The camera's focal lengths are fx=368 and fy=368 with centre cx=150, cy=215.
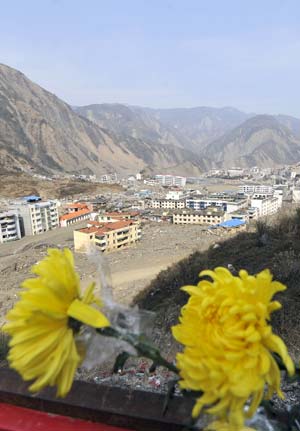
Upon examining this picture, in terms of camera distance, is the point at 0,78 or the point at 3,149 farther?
the point at 0,78

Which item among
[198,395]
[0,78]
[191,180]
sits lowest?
[191,180]

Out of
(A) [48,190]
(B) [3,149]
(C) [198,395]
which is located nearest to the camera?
(C) [198,395]

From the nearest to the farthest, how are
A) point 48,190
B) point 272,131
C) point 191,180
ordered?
point 48,190 < point 191,180 < point 272,131

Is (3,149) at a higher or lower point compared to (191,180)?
higher

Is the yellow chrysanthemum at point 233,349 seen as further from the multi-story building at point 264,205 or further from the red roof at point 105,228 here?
the multi-story building at point 264,205

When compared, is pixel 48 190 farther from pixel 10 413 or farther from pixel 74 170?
pixel 10 413

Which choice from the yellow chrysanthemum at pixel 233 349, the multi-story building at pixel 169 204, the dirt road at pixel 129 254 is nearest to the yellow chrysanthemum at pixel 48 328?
the yellow chrysanthemum at pixel 233 349

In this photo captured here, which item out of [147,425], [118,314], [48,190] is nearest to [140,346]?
[118,314]

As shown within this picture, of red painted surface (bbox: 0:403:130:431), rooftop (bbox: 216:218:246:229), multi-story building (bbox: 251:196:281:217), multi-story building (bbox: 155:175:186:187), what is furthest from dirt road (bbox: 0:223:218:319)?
multi-story building (bbox: 155:175:186:187)
